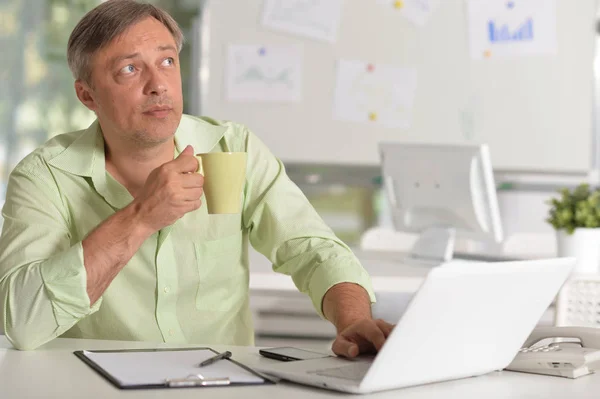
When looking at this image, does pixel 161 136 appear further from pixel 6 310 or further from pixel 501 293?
pixel 501 293

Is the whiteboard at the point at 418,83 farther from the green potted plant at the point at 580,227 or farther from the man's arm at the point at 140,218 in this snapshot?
the man's arm at the point at 140,218

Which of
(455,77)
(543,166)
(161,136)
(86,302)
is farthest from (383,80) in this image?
(86,302)

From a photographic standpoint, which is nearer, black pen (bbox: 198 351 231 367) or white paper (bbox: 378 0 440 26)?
black pen (bbox: 198 351 231 367)

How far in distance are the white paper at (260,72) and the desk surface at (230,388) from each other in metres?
2.91

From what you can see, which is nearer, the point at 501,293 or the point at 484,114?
the point at 501,293

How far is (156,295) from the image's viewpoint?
1.59m

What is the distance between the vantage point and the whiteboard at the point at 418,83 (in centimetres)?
404

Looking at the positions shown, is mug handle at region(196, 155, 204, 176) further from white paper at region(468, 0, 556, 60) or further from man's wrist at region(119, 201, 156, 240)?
white paper at region(468, 0, 556, 60)

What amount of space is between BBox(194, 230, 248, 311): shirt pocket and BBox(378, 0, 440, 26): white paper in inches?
101

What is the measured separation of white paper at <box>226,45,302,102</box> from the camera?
4039mm

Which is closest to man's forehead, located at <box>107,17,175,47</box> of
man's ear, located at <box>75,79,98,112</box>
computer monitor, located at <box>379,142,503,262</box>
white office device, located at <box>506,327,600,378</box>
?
man's ear, located at <box>75,79,98,112</box>

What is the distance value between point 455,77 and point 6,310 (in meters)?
3.06

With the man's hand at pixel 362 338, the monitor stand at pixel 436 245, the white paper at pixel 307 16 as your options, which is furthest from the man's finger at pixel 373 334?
the white paper at pixel 307 16

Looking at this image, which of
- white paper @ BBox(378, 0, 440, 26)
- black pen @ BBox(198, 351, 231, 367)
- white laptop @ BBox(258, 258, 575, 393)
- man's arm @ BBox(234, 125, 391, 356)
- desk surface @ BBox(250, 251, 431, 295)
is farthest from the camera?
white paper @ BBox(378, 0, 440, 26)
